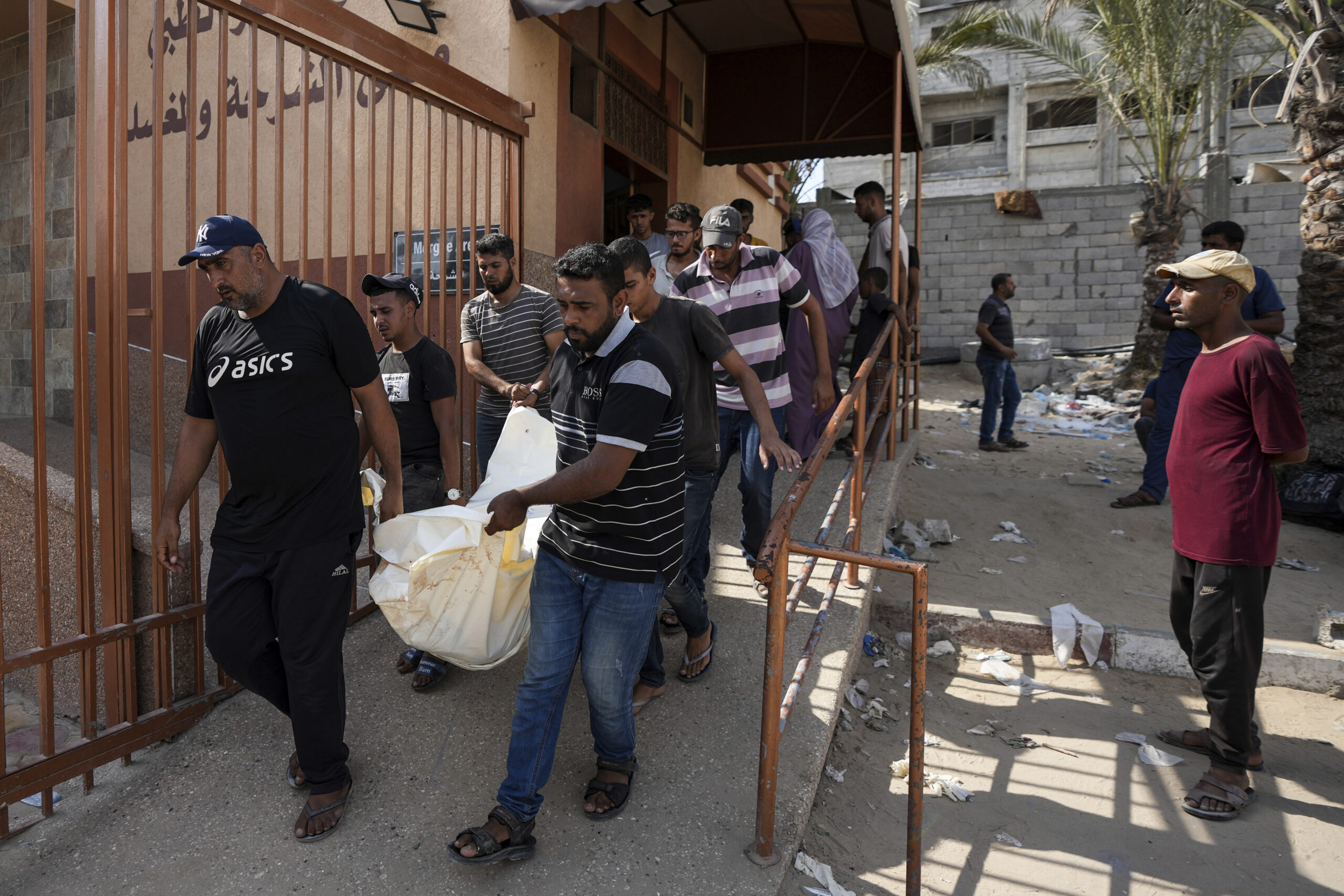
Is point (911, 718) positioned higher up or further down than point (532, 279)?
further down

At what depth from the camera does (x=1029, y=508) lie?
6.52 meters

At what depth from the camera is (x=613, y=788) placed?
2520 mm

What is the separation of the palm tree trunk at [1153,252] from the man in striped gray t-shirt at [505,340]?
10090 mm

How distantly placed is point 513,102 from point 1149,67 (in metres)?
10.4

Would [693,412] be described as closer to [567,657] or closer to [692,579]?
[692,579]

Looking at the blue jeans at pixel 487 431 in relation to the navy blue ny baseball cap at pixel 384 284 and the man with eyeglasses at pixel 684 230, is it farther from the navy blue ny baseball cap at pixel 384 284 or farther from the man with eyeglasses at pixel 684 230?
the man with eyeglasses at pixel 684 230

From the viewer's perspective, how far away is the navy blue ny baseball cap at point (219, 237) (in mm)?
2312

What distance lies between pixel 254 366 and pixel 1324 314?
745 cm

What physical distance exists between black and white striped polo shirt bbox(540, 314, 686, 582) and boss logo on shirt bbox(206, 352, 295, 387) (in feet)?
2.63

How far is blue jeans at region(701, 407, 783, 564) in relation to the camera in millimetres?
3832

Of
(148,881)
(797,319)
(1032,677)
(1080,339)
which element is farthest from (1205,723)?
(1080,339)

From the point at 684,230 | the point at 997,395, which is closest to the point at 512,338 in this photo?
the point at 684,230

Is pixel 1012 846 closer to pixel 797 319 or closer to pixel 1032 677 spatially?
pixel 1032 677

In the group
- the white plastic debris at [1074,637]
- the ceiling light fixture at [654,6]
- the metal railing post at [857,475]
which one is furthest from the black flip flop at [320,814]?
the ceiling light fixture at [654,6]
